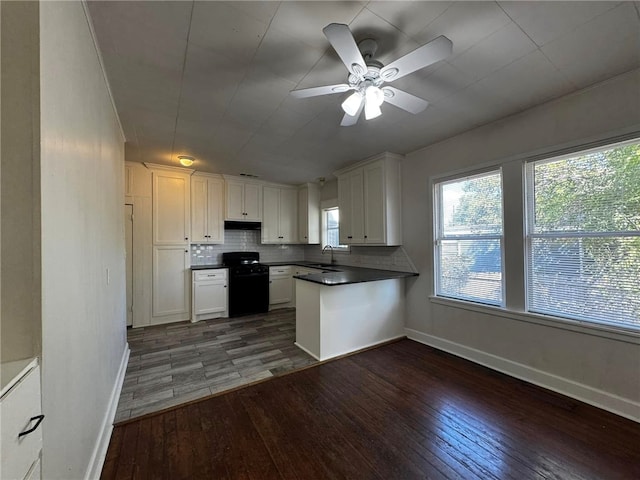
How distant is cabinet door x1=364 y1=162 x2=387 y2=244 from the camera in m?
3.70

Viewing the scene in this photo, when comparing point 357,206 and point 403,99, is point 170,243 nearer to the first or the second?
point 357,206

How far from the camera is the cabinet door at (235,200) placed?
4.89 meters

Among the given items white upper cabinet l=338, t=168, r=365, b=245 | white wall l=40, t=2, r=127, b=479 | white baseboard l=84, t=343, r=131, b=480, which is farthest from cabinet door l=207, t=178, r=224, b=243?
white wall l=40, t=2, r=127, b=479

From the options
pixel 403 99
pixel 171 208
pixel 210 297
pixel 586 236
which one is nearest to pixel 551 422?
pixel 586 236

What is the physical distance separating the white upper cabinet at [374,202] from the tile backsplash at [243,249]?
208 centimetres

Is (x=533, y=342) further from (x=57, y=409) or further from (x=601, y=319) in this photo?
(x=57, y=409)

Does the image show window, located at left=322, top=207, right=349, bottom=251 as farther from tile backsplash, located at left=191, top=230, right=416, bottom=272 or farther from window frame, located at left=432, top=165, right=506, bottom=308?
window frame, located at left=432, top=165, right=506, bottom=308

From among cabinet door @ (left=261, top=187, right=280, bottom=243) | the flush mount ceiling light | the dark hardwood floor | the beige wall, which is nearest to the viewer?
the beige wall

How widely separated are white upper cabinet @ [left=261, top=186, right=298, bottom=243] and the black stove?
70 centimetres

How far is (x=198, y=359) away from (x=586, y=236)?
3921mm

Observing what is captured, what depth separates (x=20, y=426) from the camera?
736 mm

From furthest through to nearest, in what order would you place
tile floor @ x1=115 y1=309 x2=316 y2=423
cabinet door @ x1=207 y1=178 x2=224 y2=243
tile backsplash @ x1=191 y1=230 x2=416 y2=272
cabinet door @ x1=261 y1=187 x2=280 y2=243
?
cabinet door @ x1=261 y1=187 x2=280 y2=243, cabinet door @ x1=207 y1=178 x2=224 y2=243, tile backsplash @ x1=191 y1=230 x2=416 y2=272, tile floor @ x1=115 y1=309 x2=316 y2=423

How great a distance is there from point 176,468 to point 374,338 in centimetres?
241

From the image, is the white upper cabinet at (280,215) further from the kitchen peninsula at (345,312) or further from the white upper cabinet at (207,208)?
the kitchen peninsula at (345,312)
